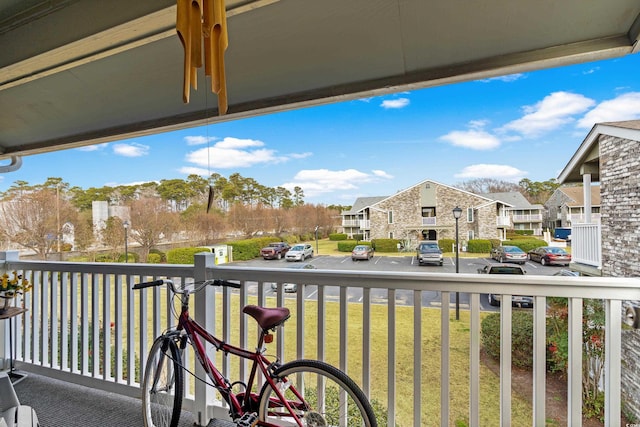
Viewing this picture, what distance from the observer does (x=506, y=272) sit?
161 centimetres

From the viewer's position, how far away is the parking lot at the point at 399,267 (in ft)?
5.45

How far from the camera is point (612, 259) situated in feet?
4.96

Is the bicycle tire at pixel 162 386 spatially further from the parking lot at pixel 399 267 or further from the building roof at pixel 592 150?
the building roof at pixel 592 150

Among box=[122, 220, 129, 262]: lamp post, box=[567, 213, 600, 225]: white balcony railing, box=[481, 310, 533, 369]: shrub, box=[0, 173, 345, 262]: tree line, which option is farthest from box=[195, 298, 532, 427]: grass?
box=[122, 220, 129, 262]: lamp post

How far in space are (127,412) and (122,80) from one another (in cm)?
248

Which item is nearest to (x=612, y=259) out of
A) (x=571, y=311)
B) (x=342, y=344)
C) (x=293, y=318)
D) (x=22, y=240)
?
(x=571, y=311)

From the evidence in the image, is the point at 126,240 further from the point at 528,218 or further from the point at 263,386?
the point at 528,218

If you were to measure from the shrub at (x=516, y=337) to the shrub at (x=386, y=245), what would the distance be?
606 millimetres

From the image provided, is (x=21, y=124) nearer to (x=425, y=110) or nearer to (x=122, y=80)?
(x=122, y=80)

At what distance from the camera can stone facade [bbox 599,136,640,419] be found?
144 centimetres

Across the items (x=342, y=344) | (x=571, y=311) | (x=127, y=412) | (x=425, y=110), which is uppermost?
(x=425, y=110)

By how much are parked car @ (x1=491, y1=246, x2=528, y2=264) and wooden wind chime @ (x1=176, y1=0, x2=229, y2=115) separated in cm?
162

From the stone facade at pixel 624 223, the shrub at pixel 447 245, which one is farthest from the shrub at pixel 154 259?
the stone facade at pixel 624 223

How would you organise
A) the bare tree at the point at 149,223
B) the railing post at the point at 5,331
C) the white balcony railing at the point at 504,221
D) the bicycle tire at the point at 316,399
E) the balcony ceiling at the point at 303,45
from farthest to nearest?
1. the railing post at the point at 5,331
2. the bare tree at the point at 149,223
3. the white balcony railing at the point at 504,221
4. the balcony ceiling at the point at 303,45
5. the bicycle tire at the point at 316,399
